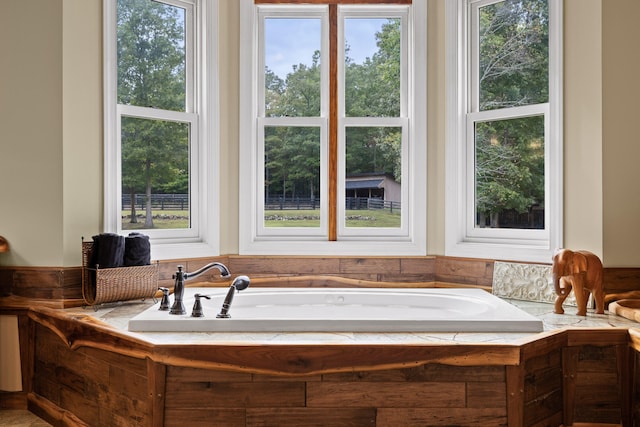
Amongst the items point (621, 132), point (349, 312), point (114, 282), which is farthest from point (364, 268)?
point (621, 132)

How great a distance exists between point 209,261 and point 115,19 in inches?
59.3

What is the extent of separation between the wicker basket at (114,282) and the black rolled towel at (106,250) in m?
0.03

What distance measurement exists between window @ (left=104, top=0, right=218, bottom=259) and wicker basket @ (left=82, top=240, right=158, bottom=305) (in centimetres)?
26

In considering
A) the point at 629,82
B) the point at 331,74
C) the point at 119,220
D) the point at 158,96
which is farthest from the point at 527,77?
the point at 119,220

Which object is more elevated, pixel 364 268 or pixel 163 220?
pixel 163 220

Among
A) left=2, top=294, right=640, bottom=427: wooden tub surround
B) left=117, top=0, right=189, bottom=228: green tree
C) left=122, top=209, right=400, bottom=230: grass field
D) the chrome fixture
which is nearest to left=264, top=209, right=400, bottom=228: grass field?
left=122, top=209, right=400, bottom=230: grass field

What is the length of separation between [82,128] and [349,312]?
176 centimetres

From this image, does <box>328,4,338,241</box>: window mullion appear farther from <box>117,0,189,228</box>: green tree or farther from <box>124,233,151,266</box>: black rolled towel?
<box>124,233,151,266</box>: black rolled towel

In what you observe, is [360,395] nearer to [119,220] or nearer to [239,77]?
[119,220]

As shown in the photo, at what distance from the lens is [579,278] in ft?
7.97

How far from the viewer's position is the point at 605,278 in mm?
2600

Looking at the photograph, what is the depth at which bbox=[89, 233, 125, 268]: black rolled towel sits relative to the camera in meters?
2.59

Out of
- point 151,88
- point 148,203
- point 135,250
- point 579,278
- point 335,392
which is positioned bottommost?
point 335,392

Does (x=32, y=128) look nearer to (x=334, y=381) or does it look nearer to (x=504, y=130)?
(x=334, y=381)
